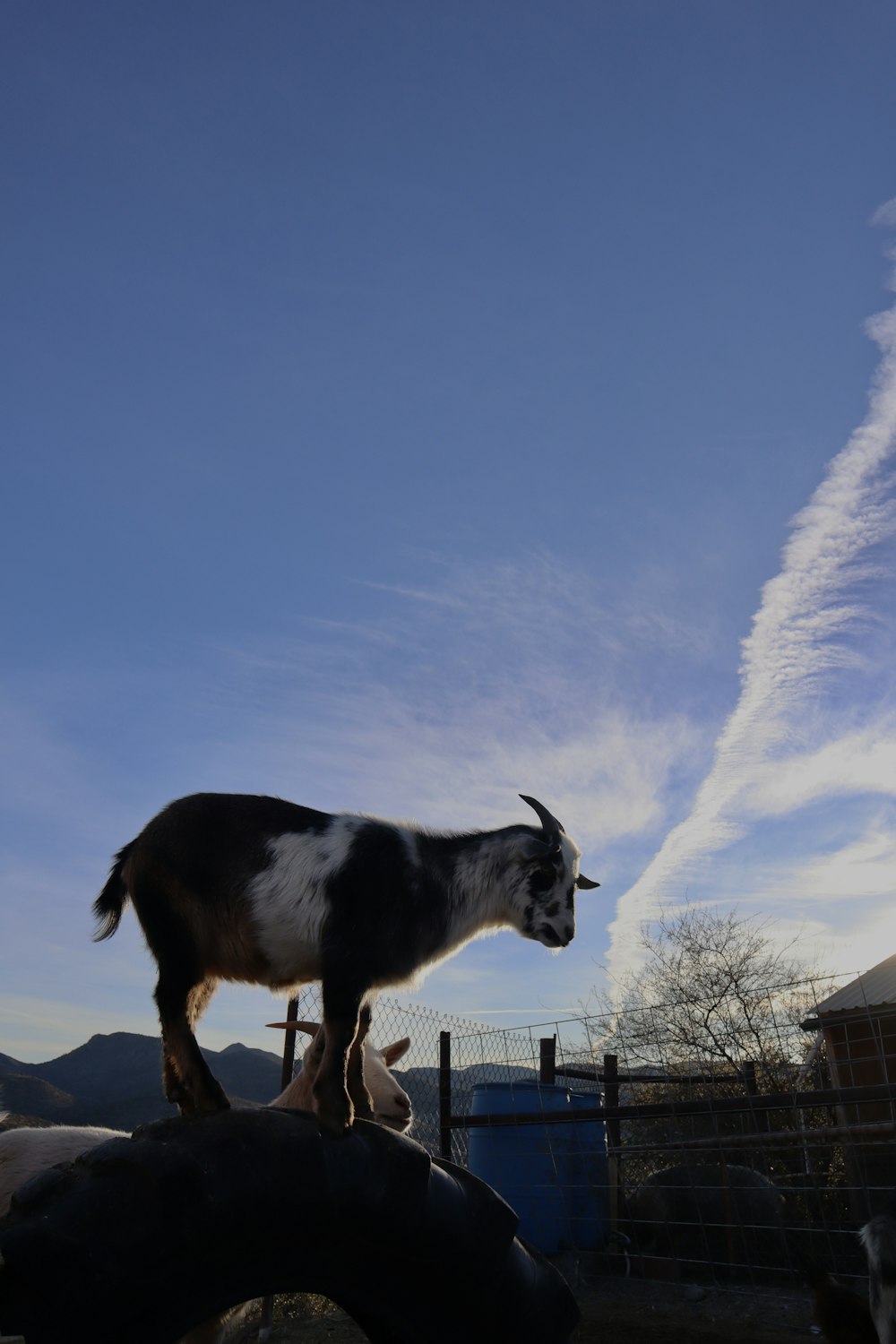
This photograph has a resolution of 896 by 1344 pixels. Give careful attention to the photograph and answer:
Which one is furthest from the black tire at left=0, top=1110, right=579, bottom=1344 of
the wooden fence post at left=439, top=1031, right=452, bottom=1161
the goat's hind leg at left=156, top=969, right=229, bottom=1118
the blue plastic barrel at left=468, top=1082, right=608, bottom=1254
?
the wooden fence post at left=439, top=1031, right=452, bottom=1161

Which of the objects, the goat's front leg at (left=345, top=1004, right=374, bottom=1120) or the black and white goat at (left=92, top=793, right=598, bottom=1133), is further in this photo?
the goat's front leg at (left=345, top=1004, right=374, bottom=1120)

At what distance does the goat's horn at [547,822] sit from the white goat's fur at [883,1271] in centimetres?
208

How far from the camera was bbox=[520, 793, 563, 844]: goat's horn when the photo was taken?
3846 mm

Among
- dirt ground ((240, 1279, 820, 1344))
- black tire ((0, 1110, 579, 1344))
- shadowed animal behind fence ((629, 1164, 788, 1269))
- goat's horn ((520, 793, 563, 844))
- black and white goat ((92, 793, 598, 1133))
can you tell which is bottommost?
dirt ground ((240, 1279, 820, 1344))

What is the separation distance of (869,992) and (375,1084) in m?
9.46

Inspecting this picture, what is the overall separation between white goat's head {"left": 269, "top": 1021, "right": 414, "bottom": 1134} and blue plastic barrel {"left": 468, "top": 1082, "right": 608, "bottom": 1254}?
341cm

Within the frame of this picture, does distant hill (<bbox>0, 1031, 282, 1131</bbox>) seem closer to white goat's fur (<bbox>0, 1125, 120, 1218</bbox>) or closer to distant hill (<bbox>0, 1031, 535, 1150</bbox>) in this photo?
distant hill (<bbox>0, 1031, 535, 1150</bbox>)

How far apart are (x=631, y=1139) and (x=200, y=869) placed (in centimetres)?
928

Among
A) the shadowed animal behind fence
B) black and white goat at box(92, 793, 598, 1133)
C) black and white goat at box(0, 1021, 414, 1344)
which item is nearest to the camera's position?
black and white goat at box(92, 793, 598, 1133)

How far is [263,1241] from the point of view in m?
2.41

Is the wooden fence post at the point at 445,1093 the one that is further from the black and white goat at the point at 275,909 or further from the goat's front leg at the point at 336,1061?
the goat's front leg at the point at 336,1061

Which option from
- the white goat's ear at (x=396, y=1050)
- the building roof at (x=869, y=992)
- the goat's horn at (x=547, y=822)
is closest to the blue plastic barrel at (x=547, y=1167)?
the white goat's ear at (x=396, y=1050)

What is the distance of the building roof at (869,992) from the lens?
11.4 metres

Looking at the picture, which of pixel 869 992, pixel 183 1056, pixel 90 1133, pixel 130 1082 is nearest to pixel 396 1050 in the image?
pixel 90 1133
